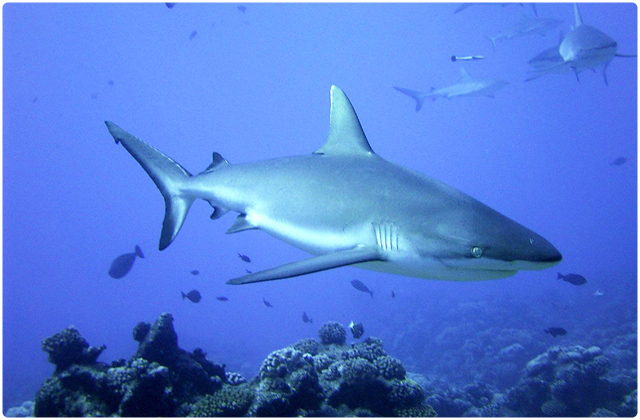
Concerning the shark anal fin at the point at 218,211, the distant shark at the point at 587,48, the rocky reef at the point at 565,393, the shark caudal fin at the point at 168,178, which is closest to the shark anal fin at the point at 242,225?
the shark anal fin at the point at 218,211

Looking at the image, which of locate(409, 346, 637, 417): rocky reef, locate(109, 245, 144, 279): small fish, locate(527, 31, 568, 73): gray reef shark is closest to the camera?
locate(409, 346, 637, 417): rocky reef

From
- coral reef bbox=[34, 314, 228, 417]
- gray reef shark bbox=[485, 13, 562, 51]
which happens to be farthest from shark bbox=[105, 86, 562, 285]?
gray reef shark bbox=[485, 13, 562, 51]

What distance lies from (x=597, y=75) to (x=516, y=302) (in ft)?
303

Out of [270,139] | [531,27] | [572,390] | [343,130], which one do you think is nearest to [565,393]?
[572,390]

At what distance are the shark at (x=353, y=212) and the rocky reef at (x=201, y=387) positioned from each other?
1.70m

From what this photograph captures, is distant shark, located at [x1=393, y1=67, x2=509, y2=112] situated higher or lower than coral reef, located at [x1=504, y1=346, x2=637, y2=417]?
higher

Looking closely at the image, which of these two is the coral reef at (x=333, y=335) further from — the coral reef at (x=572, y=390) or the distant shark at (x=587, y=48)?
the distant shark at (x=587, y=48)

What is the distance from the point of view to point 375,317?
98.8 ft

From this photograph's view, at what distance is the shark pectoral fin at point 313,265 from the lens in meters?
2.43

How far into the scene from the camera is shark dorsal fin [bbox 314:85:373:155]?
3.81 m

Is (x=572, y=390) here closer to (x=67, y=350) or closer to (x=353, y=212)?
(x=353, y=212)

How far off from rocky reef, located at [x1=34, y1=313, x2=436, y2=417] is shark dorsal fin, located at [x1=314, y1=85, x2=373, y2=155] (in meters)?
2.49

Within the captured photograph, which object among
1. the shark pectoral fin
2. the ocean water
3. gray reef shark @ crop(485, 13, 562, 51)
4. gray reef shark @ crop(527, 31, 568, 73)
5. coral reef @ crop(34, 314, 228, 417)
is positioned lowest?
coral reef @ crop(34, 314, 228, 417)

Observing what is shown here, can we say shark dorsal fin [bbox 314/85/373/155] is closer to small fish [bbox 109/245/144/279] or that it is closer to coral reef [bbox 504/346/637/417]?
coral reef [bbox 504/346/637/417]
